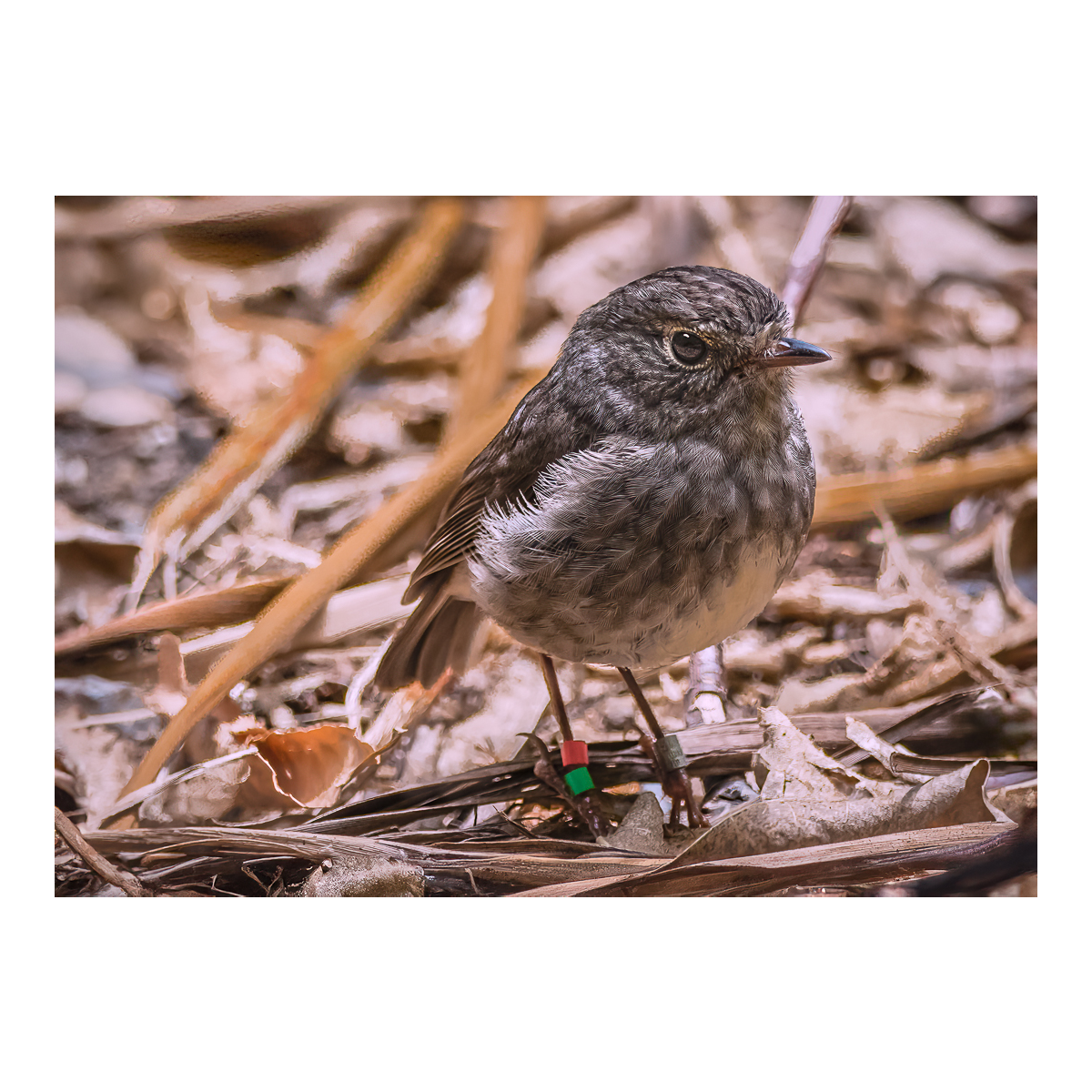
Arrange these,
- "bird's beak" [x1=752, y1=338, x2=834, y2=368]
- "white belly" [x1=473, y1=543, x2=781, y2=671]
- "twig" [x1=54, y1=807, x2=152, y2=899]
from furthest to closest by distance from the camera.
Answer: "twig" [x1=54, y1=807, x2=152, y2=899] → "white belly" [x1=473, y1=543, x2=781, y2=671] → "bird's beak" [x1=752, y1=338, x2=834, y2=368]

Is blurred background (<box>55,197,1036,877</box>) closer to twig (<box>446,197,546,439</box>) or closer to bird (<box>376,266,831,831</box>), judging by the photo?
twig (<box>446,197,546,439</box>)

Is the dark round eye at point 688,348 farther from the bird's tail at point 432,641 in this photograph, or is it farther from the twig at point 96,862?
the twig at point 96,862

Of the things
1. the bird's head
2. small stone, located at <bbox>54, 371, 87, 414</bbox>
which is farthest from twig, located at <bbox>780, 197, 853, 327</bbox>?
small stone, located at <bbox>54, 371, 87, 414</bbox>

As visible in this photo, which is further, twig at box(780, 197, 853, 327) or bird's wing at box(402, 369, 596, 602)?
twig at box(780, 197, 853, 327)

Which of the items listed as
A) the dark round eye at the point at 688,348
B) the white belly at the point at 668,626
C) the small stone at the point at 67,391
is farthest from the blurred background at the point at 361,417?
the dark round eye at the point at 688,348

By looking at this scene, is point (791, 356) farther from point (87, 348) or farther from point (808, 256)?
point (87, 348)

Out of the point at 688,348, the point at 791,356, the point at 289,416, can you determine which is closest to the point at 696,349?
the point at 688,348

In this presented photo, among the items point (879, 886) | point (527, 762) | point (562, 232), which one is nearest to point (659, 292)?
Answer: point (562, 232)
